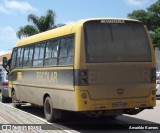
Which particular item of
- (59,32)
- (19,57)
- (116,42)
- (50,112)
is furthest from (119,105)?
(19,57)

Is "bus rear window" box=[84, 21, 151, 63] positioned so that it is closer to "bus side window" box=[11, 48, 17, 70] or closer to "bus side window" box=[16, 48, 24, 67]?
"bus side window" box=[16, 48, 24, 67]

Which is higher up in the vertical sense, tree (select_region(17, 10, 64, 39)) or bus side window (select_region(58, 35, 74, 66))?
tree (select_region(17, 10, 64, 39))

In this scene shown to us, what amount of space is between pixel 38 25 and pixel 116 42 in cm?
4435

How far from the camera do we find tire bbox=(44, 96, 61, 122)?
41.0ft

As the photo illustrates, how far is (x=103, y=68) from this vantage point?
10.8m

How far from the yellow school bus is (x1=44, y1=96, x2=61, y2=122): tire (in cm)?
8

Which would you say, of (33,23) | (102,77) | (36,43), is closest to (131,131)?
(102,77)

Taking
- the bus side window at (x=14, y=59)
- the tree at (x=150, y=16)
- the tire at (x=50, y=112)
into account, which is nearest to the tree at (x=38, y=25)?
the tree at (x=150, y=16)

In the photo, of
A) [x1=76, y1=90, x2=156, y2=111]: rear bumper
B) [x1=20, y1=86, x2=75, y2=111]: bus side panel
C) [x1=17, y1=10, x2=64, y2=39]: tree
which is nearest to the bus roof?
[x1=20, y1=86, x2=75, y2=111]: bus side panel

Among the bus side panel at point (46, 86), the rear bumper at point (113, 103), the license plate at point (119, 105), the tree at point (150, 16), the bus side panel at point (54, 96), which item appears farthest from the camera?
the tree at point (150, 16)

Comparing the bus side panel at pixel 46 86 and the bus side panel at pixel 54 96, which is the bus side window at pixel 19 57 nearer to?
the bus side panel at pixel 46 86

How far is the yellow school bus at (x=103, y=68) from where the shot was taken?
10.7 m

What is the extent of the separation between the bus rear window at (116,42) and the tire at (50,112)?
8.28ft

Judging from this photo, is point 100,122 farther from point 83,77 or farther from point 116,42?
point 116,42
